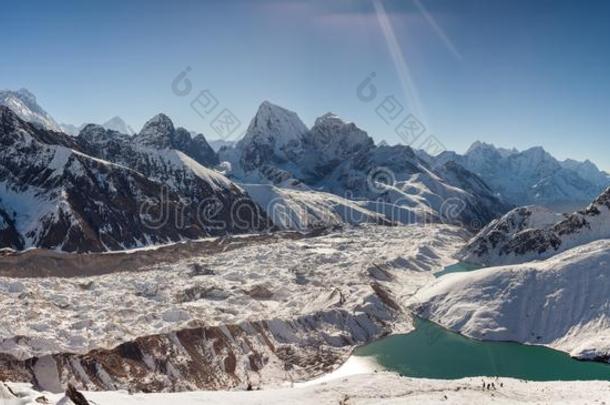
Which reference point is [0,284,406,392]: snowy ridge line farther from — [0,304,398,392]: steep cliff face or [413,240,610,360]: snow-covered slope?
[413,240,610,360]: snow-covered slope

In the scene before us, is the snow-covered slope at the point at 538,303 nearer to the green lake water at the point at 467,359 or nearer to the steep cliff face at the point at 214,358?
the green lake water at the point at 467,359

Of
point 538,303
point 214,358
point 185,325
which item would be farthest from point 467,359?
point 185,325

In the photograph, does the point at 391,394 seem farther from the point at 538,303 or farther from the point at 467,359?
the point at 538,303

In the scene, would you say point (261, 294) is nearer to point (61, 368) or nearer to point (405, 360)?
point (405, 360)

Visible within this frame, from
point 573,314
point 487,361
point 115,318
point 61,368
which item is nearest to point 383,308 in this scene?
point 487,361

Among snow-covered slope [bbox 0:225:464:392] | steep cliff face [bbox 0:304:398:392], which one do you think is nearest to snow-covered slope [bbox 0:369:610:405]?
steep cliff face [bbox 0:304:398:392]
